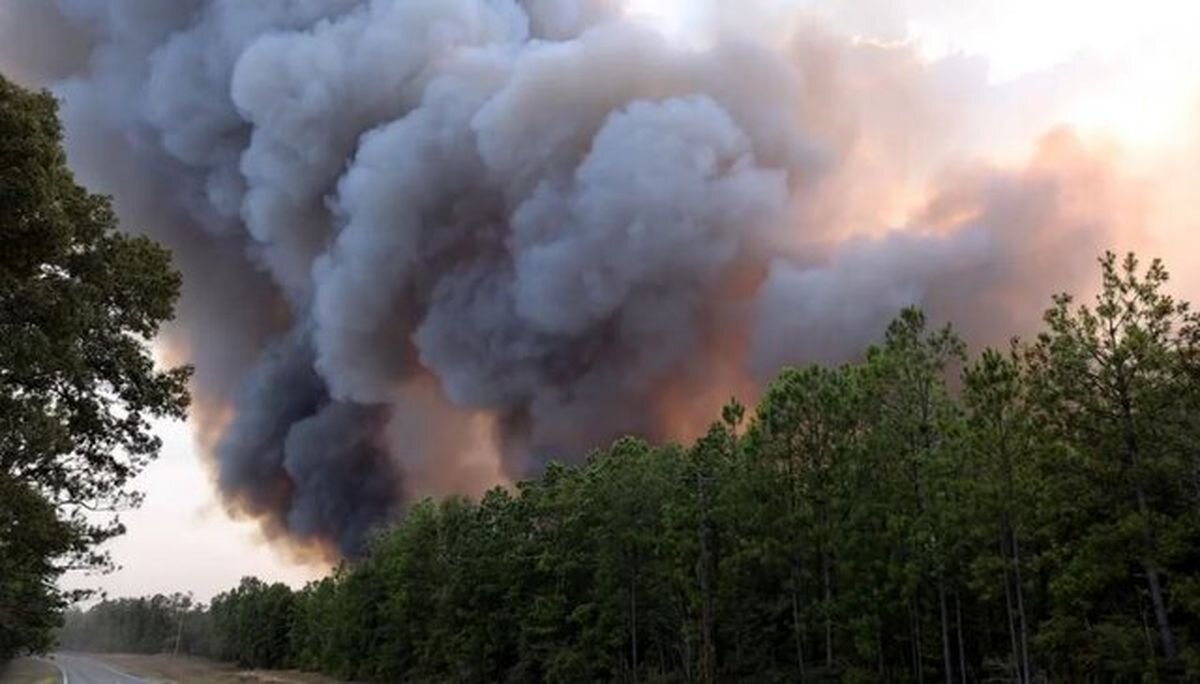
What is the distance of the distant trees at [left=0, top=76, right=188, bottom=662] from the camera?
1172cm

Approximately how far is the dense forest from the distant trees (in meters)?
20.5

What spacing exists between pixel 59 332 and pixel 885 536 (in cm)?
2586

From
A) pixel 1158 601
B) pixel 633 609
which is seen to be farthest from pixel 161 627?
pixel 1158 601

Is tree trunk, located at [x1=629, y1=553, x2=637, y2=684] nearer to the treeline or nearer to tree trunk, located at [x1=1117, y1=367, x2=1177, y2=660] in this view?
tree trunk, located at [x1=1117, y1=367, x2=1177, y2=660]

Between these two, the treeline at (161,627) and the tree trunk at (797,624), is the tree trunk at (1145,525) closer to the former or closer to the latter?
the tree trunk at (797,624)

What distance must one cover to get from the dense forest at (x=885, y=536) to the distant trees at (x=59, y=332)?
20.5 metres

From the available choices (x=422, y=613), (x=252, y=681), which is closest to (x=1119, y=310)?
(x=422, y=613)

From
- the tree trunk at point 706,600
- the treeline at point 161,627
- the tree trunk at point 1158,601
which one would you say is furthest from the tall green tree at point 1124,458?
the treeline at point 161,627

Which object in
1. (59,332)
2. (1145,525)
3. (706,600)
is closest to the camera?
(59,332)

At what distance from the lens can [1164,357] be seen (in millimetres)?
23938

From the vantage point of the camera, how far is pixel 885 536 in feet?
106

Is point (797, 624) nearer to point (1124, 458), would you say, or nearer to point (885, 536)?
point (885, 536)

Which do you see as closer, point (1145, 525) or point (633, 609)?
point (1145, 525)

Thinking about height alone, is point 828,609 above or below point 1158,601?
above
